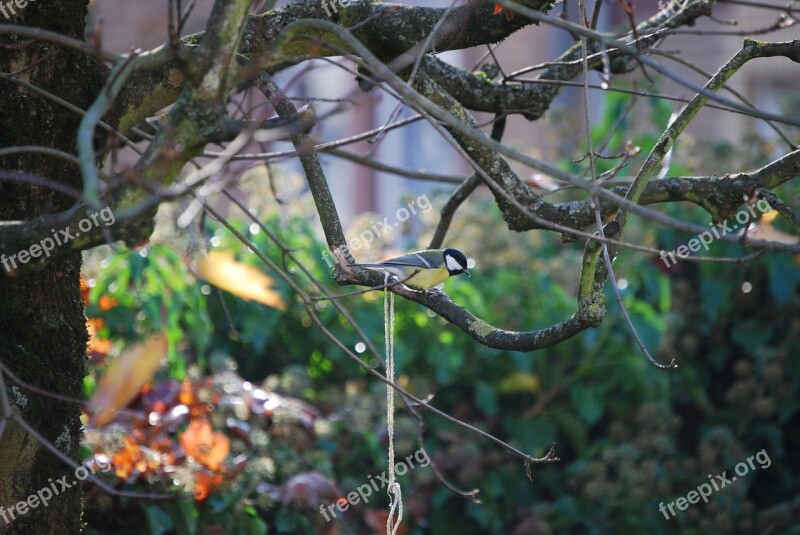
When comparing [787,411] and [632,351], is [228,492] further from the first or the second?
[787,411]

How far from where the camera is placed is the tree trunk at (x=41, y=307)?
7.08ft

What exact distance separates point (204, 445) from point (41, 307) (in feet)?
3.50

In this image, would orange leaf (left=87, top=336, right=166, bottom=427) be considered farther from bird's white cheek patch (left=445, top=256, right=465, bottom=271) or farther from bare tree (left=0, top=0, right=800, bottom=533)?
bird's white cheek patch (left=445, top=256, right=465, bottom=271)

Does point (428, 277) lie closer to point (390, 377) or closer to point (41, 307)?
point (390, 377)

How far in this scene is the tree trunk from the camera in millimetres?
2158

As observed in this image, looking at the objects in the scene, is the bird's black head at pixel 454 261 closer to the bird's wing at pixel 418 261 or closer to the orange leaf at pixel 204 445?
the bird's wing at pixel 418 261

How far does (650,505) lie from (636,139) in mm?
2219

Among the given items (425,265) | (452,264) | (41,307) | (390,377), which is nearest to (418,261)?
(425,265)

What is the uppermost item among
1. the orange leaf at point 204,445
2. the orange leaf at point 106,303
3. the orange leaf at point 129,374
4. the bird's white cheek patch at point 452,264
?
the orange leaf at point 106,303

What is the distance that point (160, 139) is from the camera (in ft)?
5.64

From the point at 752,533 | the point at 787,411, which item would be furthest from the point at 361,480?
the point at 787,411

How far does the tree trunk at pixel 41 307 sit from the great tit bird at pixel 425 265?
3.13 feet

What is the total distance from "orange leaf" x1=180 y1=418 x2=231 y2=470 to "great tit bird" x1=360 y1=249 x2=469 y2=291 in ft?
2.91

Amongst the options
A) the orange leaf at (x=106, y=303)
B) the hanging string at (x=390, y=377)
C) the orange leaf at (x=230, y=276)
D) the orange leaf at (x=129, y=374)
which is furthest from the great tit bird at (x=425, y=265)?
the orange leaf at (x=106, y=303)
